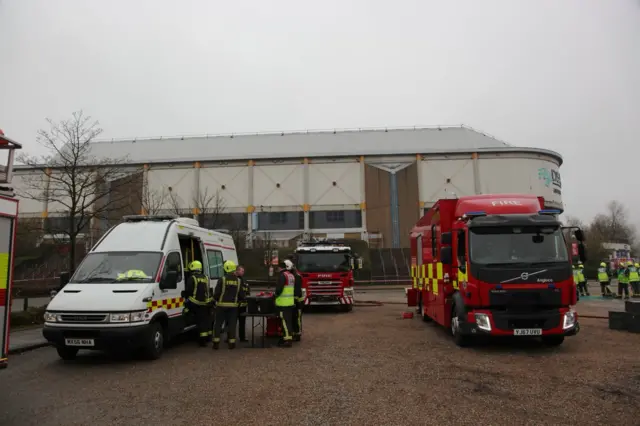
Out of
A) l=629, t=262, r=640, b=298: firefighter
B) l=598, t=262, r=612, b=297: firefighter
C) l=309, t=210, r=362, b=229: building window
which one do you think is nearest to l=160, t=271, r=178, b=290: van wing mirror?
l=598, t=262, r=612, b=297: firefighter

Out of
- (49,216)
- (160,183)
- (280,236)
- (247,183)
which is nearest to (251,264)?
(280,236)

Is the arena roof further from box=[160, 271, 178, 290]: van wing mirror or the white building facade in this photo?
box=[160, 271, 178, 290]: van wing mirror

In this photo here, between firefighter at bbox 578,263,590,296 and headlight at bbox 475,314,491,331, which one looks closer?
headlight at bbox 475,314,491,331

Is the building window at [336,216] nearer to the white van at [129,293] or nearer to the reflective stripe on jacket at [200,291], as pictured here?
the white van at [129,293]

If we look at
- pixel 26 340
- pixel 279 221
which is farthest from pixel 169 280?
pixel 279 221

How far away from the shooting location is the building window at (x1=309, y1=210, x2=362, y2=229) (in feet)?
154

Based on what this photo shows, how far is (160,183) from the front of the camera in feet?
156

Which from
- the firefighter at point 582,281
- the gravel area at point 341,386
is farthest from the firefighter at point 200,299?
the firefighter at point 582,281

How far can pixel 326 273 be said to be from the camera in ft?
55.0

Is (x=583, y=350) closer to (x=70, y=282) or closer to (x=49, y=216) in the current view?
(x=70, y=282)

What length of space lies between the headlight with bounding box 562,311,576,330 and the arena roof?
39.0 m

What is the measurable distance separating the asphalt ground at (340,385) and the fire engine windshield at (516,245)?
5.94 ft

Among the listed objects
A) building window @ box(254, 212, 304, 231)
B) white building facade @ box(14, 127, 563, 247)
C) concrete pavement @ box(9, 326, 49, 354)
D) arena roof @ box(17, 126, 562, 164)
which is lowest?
concrete pavement @ box(9, 326, 49, 354)

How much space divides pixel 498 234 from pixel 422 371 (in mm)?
3379
